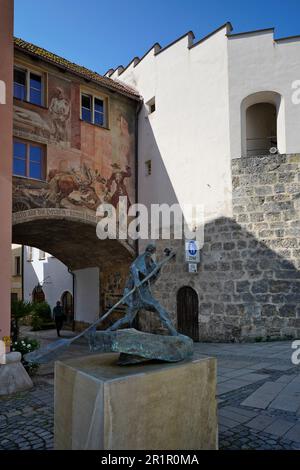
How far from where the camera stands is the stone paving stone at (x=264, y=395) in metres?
4.88

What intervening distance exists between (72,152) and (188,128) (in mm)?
3774

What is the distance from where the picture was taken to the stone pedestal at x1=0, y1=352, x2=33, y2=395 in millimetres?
6055

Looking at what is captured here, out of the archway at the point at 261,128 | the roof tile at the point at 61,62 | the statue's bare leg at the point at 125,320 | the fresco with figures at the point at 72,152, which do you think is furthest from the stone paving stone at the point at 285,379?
the roof tile at the point at 61,62

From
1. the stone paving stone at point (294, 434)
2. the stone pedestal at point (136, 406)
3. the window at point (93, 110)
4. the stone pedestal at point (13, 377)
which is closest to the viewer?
the stone pedestal at point (136, 406)

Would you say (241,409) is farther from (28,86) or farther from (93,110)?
(93,110)

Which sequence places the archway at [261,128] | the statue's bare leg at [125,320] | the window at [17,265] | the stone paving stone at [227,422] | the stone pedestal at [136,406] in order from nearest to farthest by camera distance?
Result: the stone pedestal at [136,406]
the statue's bare leg at [125,320]
the stone paving stone at [227,422]
the archway at [261,128]
the window at [17,265]

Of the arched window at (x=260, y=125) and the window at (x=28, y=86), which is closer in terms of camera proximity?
the window at (x=28, y=86)

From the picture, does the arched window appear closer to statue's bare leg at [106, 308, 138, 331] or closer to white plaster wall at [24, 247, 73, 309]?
statue's bare leg at [106, 308, 138, 331]

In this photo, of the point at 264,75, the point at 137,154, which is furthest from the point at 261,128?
the point at 137,154

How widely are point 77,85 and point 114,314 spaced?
7.92m

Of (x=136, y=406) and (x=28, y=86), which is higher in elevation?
(x=28, y=86)

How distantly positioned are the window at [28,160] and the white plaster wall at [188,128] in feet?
12.8

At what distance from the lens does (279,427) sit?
13.3ft

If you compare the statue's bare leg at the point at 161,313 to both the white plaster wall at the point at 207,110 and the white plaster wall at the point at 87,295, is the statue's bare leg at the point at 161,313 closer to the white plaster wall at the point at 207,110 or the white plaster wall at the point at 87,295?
the white plaster wall at the point at 207,110
